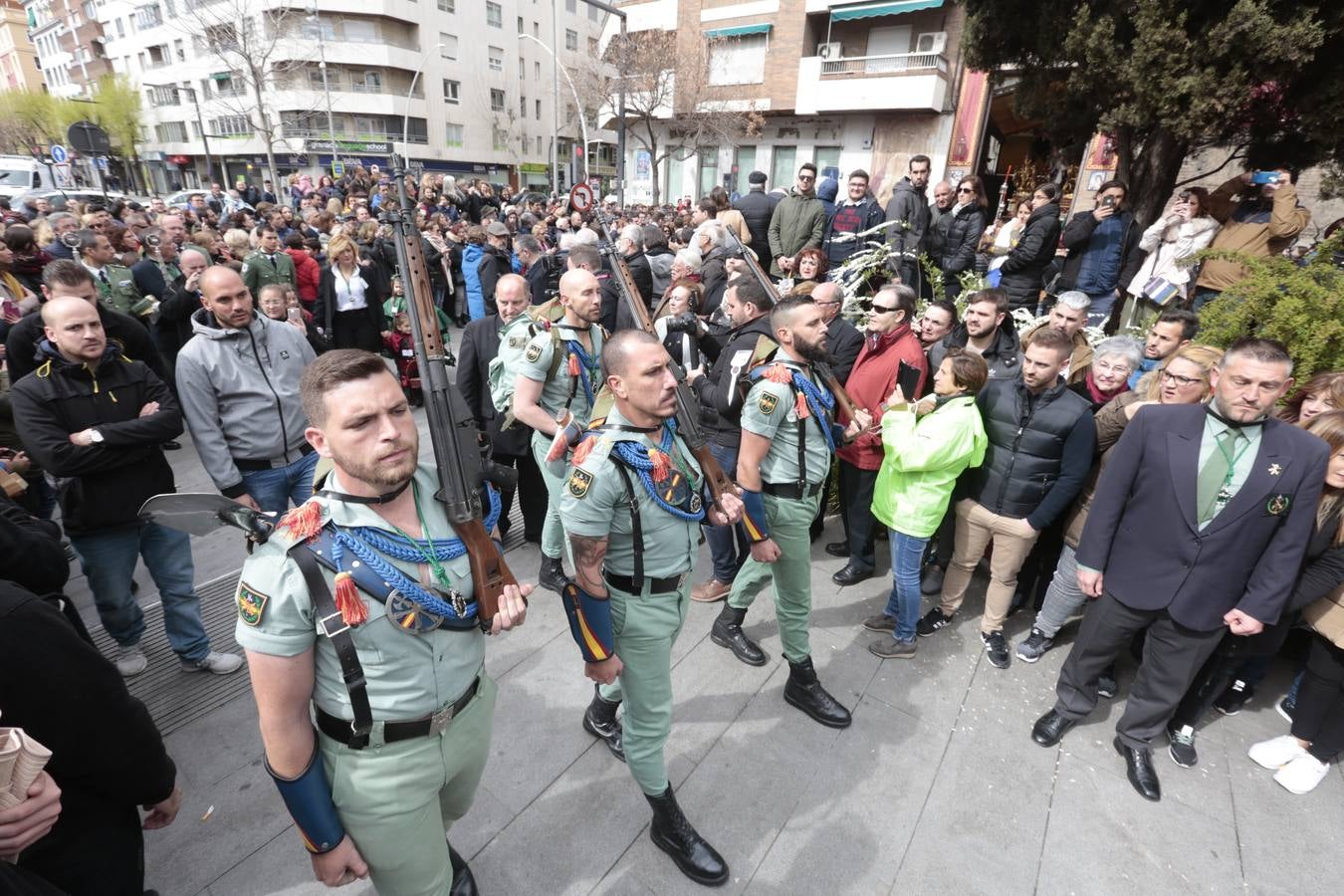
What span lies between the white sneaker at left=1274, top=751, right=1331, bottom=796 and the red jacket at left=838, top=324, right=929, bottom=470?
256cm

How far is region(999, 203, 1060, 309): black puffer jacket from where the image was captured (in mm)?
6496

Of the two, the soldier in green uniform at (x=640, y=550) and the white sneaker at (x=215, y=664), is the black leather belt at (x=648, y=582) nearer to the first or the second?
the soldier in green uniform at (x=640, y=550)

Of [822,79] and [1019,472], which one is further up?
[822,79]

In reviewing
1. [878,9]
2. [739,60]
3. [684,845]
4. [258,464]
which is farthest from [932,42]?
[684,845]

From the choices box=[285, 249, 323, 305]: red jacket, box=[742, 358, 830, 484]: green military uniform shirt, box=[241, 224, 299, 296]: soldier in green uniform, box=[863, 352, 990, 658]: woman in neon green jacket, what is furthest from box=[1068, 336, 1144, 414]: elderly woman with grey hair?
box=[285, 249, 323, 305]: red jacket

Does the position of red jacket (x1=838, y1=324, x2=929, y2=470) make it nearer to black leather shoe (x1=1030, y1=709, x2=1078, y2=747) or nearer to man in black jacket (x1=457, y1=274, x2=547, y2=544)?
black leather shoe (x1=1030, y1=709, x2=1078, y2=747)

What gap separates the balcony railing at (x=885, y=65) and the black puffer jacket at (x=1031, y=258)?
1925 cm

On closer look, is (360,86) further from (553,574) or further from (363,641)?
(363,641)

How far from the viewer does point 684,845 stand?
8.57 feet

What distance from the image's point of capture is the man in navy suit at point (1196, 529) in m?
2.71

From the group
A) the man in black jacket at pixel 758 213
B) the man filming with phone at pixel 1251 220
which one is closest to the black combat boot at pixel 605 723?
A: the man filming with phone at pixel 1251 220

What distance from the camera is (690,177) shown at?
31125 mm

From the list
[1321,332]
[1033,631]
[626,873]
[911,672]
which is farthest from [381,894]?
[1321,332]

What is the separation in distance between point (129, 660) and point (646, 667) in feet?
10.8
